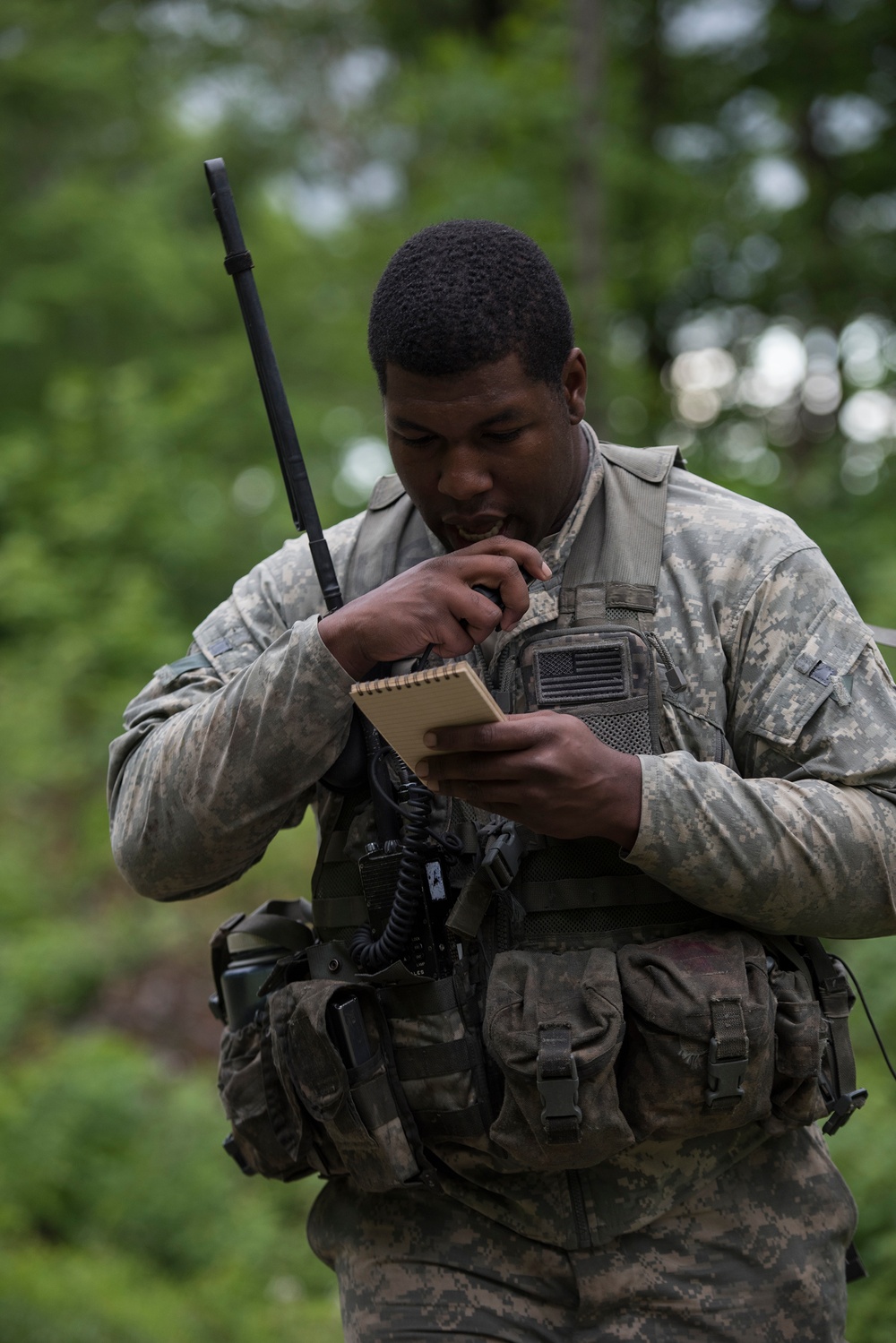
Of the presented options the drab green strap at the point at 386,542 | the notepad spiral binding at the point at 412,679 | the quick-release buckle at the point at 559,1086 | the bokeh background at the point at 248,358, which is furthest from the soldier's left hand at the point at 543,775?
the bokeh background at the point at 248,358

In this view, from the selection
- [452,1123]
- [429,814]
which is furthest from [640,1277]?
[429,814]

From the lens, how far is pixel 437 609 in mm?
2293

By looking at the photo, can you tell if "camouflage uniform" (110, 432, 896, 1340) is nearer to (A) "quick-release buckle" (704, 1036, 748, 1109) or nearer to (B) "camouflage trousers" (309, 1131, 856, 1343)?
(B) "camouflage trousers" (309, 1131, 856, 1343)

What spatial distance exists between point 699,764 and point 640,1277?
0.92m

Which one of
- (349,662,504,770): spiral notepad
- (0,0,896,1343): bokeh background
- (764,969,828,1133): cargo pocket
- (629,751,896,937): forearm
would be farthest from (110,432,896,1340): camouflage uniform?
(0,0,896,1343): bokeh background

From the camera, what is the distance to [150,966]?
838 centimetres

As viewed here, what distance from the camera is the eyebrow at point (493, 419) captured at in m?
2.43

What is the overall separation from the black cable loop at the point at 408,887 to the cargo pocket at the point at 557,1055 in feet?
0.57

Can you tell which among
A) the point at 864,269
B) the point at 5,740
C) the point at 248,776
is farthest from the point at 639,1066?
the point at 864,269

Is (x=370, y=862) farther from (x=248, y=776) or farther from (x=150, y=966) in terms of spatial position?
(x=150, y=966)

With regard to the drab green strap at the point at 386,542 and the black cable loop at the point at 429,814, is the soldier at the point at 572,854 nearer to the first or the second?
the black cable loop at the point at 429,814

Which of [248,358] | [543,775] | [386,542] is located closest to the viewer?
[543,775]

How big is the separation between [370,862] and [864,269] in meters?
10.2

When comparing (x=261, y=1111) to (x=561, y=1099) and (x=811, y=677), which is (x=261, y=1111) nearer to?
(x=561, y=1099)
